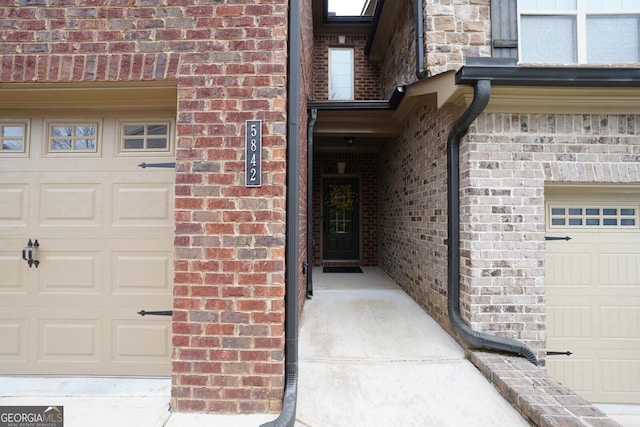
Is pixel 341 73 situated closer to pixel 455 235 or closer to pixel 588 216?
pixel 455 235

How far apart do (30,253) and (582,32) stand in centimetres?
567

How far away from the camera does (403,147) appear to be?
15.7 ft

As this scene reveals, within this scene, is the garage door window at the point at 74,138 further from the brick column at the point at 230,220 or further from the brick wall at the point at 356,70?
the brick wall at the point at 356,70

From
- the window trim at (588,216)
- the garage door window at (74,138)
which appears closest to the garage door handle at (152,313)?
the garage door window at (74,138)

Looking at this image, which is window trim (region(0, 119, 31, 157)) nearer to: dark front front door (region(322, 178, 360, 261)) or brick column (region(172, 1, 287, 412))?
brick column (region(172, 1, 287, 412))

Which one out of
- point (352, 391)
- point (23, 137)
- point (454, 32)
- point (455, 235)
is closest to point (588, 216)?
point (455, 235)

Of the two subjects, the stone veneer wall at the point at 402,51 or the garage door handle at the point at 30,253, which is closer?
the garage door handle at the point at 30,253

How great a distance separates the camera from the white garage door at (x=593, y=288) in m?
3.01

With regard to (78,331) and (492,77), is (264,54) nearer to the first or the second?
(492,77)

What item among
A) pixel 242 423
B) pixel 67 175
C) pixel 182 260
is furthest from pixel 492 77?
pixel 67 175

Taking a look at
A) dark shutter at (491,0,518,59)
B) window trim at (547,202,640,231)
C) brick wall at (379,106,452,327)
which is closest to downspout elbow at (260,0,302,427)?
brick wall at (379,106,452,327)

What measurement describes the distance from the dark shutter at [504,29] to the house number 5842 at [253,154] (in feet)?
9.40

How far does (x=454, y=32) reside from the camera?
10.8ft

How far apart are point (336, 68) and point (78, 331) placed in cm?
671
